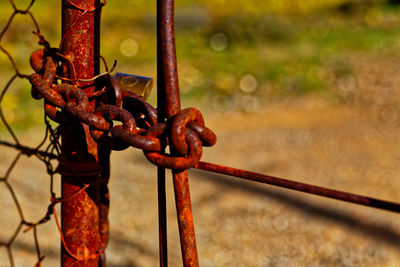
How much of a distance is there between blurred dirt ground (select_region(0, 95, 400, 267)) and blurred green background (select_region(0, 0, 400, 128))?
34.3 inches

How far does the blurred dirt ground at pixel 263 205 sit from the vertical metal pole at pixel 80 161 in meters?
1.44

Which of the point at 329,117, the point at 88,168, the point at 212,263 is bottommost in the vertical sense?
the point at 212,263

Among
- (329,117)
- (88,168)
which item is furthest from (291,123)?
(88,168)

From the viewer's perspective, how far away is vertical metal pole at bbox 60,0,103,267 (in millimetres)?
873

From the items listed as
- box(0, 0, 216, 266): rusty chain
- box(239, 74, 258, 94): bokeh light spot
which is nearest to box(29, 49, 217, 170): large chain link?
box(0, 0, 216, 266): rusty chain

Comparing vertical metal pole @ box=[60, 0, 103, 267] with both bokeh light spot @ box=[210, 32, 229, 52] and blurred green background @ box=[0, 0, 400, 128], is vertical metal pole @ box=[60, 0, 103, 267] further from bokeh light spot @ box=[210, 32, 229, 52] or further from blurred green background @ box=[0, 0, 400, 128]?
bokeh light spot @ box=[210, 32, 229, 52]

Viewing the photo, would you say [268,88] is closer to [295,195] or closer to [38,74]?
[295,195]

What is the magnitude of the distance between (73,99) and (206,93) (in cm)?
435

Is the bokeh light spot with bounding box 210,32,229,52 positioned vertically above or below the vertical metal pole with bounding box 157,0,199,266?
below

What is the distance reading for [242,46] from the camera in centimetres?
706

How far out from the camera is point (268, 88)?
5.29m

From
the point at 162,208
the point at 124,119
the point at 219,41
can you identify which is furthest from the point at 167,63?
the point at 219,41

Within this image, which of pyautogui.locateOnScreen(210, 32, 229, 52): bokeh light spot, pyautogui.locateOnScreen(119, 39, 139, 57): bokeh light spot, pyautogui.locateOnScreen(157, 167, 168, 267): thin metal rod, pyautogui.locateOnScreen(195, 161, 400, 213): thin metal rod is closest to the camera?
pyautogui.locateOnScreen(195, 161, 400, 213): thin metal rod

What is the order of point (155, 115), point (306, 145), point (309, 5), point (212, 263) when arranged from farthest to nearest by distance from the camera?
point (309, 5) → point (306, 145) → point (212, 263) → point (155, 115)
